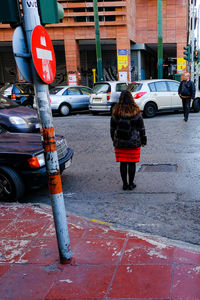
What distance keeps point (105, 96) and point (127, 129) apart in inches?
392

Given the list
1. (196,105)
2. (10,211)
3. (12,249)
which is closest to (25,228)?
(12,249)

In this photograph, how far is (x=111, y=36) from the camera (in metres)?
26.1

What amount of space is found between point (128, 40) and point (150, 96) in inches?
579

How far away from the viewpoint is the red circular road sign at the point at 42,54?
8.80 feet

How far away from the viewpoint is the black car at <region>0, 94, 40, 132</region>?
30.3ft

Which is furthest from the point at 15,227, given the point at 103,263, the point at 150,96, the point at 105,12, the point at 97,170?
the point at 105,12

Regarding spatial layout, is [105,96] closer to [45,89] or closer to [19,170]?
[19,170]

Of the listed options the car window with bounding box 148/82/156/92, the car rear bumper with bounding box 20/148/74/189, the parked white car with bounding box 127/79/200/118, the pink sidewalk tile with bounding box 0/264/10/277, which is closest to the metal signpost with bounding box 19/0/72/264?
the pink sidewalk tile with bounding box 0/264/10/277

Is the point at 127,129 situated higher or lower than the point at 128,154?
higher

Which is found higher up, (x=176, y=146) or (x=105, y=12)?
(x=105, y=12)

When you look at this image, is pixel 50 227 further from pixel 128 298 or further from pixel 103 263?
pixel 128 298

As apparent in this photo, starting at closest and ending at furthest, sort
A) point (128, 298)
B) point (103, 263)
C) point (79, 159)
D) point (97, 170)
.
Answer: point (128, 298) → point (103, 263) → point (97, 170) → point (79, 159)

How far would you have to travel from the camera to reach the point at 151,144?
8523mm

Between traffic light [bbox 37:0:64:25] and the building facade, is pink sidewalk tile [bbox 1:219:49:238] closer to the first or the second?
traffic light [bbox 37:0:64:25]
